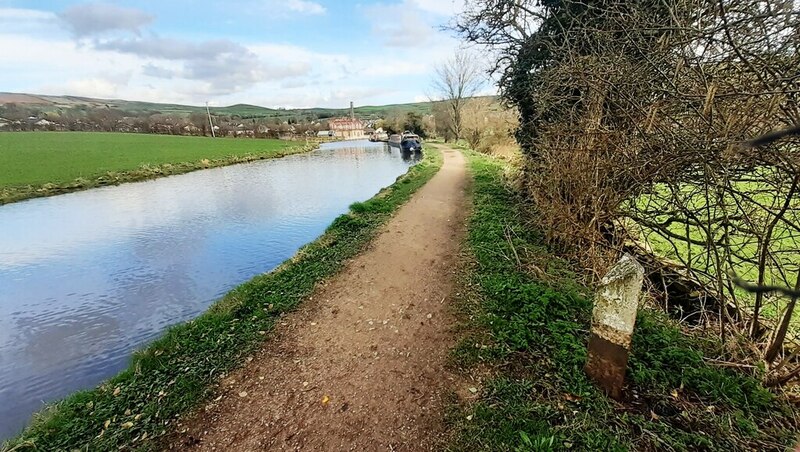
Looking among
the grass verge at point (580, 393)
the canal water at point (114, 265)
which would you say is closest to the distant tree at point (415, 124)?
the canal water at point (114, 265)

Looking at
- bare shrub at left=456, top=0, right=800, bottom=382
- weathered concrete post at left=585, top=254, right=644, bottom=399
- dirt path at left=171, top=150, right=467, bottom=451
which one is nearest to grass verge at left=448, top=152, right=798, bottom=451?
weathered concrete post at left=585, top=254, right=644, bottom=399

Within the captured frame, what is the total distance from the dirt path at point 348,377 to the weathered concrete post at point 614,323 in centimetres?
148

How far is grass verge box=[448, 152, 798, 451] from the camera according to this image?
2771 millimetres

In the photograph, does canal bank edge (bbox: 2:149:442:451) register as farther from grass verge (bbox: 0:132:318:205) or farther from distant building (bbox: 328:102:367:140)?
distant building (bbox: 328:102:367:140)

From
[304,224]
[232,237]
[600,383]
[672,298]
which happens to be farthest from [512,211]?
[232,237]

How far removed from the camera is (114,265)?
8.49 meters

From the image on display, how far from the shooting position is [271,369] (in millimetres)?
4156

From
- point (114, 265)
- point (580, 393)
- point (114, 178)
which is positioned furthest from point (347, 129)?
point (580, 393)

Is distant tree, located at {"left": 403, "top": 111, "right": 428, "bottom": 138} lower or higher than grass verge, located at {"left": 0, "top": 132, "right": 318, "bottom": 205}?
higher

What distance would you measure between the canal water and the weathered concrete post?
5983mm

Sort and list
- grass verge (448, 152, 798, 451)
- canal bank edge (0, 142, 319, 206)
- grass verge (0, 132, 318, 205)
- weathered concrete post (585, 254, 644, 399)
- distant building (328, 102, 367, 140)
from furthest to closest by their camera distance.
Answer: distant building (328, 102, 367, 140)
grass verge (0, 132, 318, 205)
canal bank edge (0, 142, 319, 206)
weathered concrete post (585, 254, 644, 399)
grass verge (448, 152, 798, 451)

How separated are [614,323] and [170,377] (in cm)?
458

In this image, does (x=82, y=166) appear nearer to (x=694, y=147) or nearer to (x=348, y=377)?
(x=348, y=377)

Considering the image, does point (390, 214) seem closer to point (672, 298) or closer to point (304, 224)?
point (304, 224)
